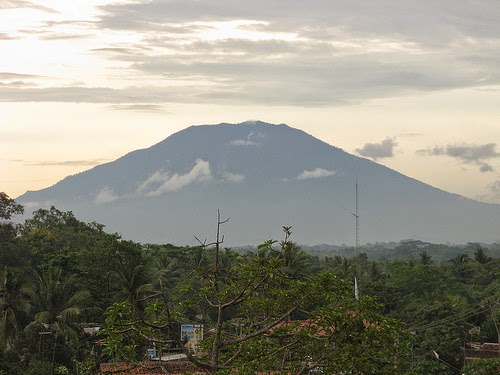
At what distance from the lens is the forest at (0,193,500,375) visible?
9086mm

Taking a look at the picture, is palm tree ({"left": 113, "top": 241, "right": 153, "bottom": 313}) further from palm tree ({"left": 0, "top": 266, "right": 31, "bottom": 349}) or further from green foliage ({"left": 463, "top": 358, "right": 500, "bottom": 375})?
green foliage ({"left": 463, "top": 358, "right": 500, "bottom": 375})

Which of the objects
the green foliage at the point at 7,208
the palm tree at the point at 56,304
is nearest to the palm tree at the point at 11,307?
the palm tree at the point at 56,304

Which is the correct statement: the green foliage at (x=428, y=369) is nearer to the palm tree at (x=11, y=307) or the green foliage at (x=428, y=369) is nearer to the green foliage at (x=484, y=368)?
the green foliage at (x=484, y=368)

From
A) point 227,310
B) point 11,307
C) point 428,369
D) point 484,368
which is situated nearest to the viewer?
point 484,368

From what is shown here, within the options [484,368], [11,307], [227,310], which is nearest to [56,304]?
[11,307]

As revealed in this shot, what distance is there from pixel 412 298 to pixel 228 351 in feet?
135

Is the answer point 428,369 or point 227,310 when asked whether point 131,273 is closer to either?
point 227,310

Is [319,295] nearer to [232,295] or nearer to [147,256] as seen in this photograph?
[232,295]

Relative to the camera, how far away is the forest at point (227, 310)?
29.8 ft

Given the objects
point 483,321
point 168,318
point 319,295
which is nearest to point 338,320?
point 319,295

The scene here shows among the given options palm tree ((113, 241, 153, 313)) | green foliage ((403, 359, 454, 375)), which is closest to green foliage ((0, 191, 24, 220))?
palm tree ((113, 241, 153, 313))

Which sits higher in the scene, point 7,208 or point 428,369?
point 7,208

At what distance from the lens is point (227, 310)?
45.4 m

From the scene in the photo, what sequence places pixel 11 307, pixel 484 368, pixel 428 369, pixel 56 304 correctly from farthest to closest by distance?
1. pixel 56 304
2. pixel 11 307
3. pixel 428 369
4. pixel 484 368
